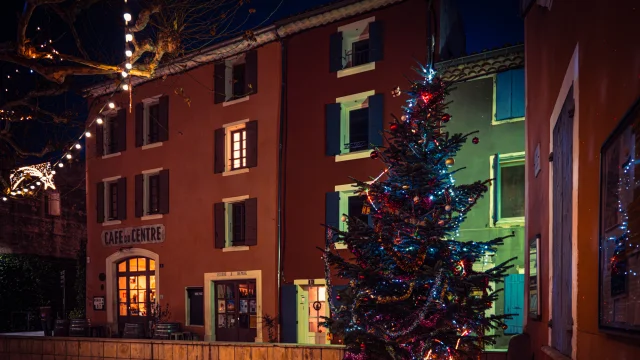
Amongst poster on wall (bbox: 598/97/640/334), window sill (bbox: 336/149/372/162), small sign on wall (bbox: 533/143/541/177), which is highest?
window sill (bbox: 336/149/372/162)

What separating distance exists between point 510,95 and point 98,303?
54.0 feet

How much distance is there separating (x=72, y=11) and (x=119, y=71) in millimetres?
1439

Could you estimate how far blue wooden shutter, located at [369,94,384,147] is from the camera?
15.4 meters

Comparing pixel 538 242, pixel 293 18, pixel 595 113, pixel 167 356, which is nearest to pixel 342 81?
pixel 293 18

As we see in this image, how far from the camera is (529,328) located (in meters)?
8.29

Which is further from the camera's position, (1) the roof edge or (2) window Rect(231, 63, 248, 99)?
(2) window Rect(231, 63, 248, 99)

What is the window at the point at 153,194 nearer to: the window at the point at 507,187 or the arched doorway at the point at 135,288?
the arched doorway at the point at 135,288

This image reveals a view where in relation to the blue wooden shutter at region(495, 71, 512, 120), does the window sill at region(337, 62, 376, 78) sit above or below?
above

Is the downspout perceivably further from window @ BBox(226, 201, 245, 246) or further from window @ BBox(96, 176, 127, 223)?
window @ BBox(96, 176, 127, 223)

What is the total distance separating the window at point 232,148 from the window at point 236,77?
81cm

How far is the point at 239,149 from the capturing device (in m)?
18.4

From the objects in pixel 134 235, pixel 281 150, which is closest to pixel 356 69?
pixel 281 150

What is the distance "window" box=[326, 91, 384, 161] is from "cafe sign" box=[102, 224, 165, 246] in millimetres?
7238

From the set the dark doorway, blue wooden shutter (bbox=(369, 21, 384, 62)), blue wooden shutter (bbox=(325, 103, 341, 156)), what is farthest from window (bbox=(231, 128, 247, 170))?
blue wooden shutter (bbox=(369, 21, 384, 62))
